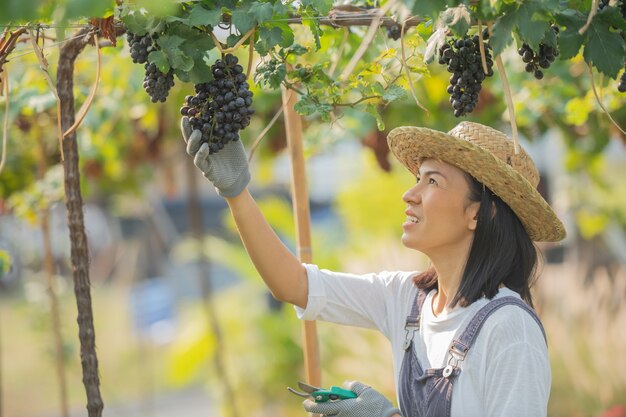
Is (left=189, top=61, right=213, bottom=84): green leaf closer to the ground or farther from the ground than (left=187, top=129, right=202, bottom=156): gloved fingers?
farther from the ground

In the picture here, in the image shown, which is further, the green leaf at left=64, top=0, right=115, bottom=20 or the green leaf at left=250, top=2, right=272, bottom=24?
the green leaf at left=250, top=2, right=272, bottom=24

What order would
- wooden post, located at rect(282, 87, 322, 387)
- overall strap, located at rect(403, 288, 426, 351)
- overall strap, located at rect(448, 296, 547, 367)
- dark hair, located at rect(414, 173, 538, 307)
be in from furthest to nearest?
wooden post, located at rect(282, 87, 322, 387) → overall strap, located at rect(403, 288, 426, 351) → dark hair, located at rect(414, 173, 538, 307) → overall strap, located at rect(448, 296, 547, 367)

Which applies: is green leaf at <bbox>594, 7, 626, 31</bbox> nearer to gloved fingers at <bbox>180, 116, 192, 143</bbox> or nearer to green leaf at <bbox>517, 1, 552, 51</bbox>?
green leaf at <bbox>517, 1, 552, 51</bbox>

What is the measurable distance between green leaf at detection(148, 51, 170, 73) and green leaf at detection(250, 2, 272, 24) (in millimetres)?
199

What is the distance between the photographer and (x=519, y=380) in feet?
6.17

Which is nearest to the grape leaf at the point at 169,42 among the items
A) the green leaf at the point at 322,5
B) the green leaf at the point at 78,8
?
the green leaf at the point at 322,5

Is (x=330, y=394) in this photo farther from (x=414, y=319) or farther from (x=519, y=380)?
(x=519, y=380)

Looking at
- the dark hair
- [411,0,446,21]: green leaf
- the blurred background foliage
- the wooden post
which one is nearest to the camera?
[411,0,446,21]: green leaf

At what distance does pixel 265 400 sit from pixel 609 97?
4.23 meters

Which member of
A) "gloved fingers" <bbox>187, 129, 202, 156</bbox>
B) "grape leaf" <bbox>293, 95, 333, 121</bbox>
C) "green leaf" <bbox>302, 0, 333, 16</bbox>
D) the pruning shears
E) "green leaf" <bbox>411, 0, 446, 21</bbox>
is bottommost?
the pruning shears

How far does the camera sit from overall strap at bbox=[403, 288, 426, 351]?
7.24ft

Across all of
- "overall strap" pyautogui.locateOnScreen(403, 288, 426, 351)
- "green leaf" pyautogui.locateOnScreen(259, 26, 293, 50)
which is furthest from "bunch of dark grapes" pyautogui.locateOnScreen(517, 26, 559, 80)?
"overall strap" pyautogui.locateOnScreen(403, 288, 426, 351)

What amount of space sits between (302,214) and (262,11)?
35.4 inches

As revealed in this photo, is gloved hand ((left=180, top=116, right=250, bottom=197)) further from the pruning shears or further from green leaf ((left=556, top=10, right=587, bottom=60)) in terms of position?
green leaf ((left=556, top=10, right=587, bottom=60))
